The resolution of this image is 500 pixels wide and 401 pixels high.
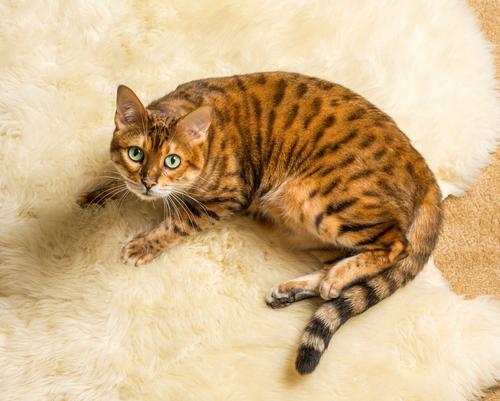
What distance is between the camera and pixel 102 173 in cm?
166

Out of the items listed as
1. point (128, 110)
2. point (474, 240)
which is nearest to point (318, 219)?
point (128, 110)

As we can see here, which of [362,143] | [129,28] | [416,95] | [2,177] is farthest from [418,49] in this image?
[2,177]

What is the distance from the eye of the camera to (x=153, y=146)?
135 cm

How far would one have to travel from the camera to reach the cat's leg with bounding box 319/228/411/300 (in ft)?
4.59

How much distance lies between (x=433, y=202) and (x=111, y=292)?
117cm

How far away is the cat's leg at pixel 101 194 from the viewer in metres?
1.61

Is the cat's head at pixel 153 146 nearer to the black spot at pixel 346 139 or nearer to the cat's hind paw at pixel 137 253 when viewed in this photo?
the cat's hind paw at pixel 137 253

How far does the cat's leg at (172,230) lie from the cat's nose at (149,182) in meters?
0.21

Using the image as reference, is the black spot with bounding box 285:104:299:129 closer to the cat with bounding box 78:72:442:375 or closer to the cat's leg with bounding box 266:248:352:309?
the cat with bounding box 78:72:442:375

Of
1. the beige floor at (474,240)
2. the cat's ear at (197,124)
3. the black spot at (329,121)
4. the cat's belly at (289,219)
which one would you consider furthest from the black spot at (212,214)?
the beige floor at (474,240)

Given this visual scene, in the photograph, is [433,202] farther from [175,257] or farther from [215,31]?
[215,31]

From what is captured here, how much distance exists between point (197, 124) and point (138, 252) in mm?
520

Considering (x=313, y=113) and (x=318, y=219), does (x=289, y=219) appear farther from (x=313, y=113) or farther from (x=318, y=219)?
(x=313, y=113)

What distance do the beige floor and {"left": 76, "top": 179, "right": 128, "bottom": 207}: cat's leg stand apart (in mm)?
1346
